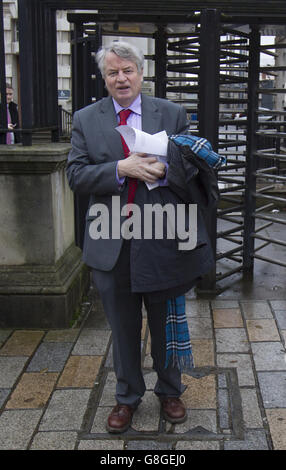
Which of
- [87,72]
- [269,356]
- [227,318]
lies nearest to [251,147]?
[87,72]

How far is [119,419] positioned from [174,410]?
30 cm

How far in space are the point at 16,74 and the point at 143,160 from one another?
21.4 metres

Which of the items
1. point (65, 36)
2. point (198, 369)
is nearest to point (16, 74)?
point (65, 36)

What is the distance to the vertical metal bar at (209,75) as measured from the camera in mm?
4980

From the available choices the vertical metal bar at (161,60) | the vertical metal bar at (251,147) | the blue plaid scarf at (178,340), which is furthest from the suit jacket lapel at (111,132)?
the vertical metal bar at (161,60)

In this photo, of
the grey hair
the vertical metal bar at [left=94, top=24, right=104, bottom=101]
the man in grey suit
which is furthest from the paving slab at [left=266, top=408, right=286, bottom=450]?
the vertical metal bar at [left=94, top=24, right=104, bottom=101]

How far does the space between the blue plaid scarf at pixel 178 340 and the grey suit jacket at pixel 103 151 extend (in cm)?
47

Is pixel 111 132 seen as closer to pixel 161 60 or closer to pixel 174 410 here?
pixel 174 410

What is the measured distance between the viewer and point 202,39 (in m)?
A: 5.01

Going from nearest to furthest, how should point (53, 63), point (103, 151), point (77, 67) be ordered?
point (103, 151) < point (53, 63) < point (77, 67)

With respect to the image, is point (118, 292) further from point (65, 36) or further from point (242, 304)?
point (65, 36)

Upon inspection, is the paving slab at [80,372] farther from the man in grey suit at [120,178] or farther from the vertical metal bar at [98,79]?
the vertical metal bar at [98,79]

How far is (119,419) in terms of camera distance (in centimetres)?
332

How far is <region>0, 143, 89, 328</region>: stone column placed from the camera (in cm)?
466
